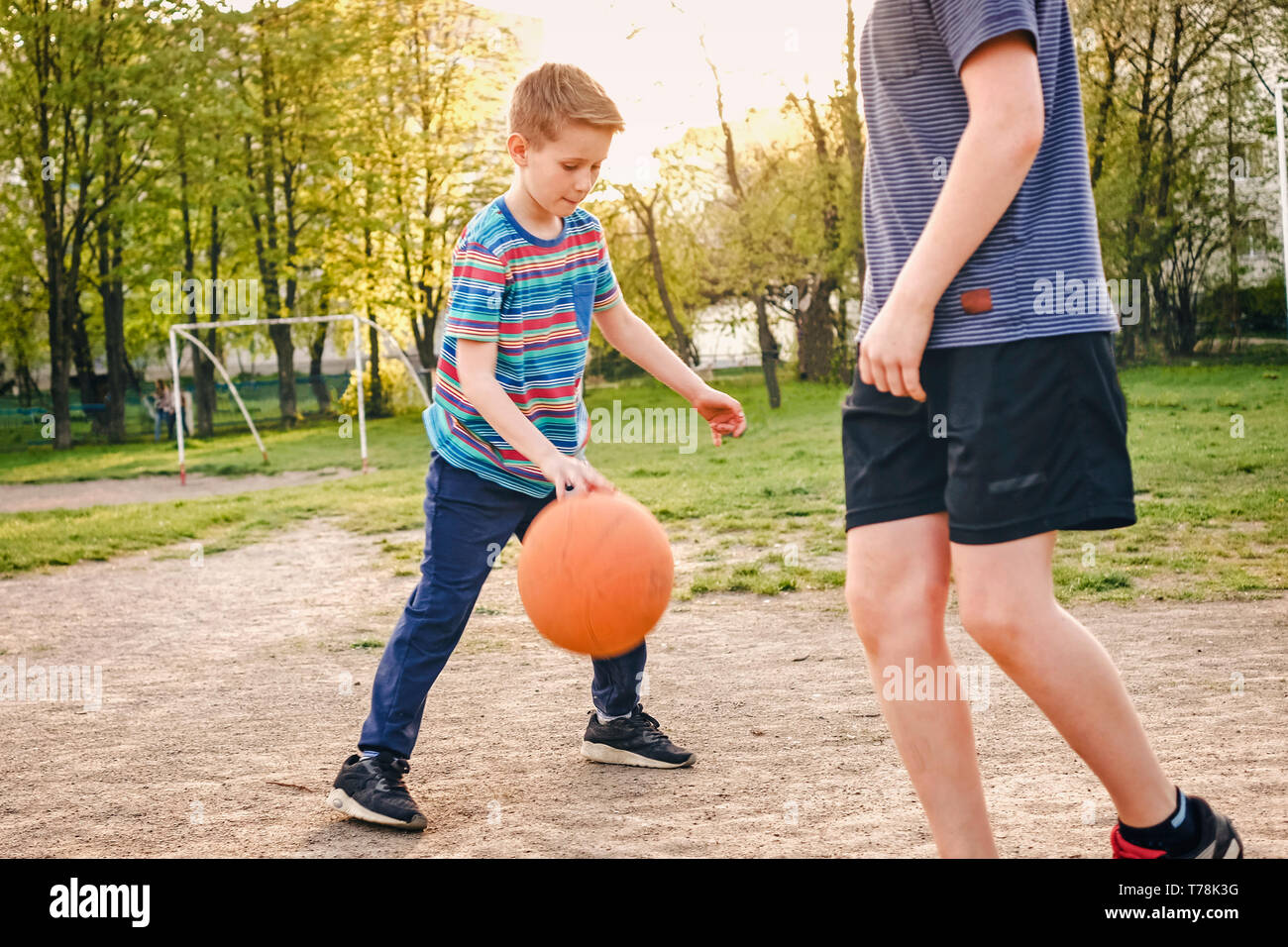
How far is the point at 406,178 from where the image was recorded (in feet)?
103

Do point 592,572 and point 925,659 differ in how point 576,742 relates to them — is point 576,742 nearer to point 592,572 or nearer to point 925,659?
point 592,572

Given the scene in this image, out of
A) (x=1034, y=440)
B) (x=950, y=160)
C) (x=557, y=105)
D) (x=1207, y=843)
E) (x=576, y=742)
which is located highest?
(x=557, y=105)

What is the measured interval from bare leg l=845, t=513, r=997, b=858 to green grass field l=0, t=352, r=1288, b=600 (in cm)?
425

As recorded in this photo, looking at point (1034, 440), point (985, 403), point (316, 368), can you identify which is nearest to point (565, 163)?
point (985, 403)

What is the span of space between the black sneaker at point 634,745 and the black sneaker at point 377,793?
2.26 ft

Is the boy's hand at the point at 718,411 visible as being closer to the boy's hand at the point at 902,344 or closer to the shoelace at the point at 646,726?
the shoelace at the point at 646,726

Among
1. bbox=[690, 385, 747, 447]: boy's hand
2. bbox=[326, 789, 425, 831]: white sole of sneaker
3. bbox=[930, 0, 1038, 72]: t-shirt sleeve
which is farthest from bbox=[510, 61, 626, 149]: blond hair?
bbox=[326, 789, 425, 831]: white sole of sneaker

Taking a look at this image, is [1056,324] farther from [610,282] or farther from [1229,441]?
[1229,441]

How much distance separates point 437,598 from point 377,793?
58 cm

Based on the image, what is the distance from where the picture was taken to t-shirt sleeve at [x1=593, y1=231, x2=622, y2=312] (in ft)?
12.3

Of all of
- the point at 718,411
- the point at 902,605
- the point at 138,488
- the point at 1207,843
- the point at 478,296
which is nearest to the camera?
the point at 1207,843

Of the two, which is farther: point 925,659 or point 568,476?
point 568,476

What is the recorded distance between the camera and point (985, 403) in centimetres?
213
